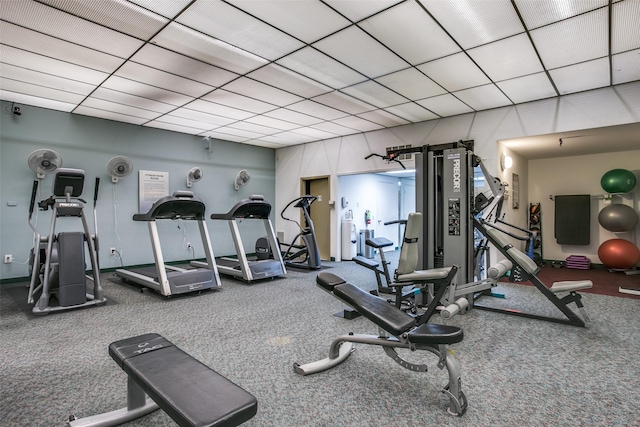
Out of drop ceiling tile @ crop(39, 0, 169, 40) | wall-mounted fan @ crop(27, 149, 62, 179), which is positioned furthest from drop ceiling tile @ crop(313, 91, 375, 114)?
wall-mounted fan @ crop(27, 149, 62, 179)

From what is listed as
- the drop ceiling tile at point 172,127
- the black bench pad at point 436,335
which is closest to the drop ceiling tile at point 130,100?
the drop ceiling tile at point 172,127

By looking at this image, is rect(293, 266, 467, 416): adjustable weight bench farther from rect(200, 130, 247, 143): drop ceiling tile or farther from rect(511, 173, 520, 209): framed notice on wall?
rect(200, 130, 247, 143): drop ceiling tile

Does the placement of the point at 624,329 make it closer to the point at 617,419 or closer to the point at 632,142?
the point at 617,419

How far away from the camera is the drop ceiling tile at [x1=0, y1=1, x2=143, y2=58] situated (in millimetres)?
2955

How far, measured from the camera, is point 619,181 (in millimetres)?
6289

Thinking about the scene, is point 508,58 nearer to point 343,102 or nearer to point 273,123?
point 343,102

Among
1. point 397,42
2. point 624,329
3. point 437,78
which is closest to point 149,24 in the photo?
point 397,42

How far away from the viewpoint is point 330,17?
3.08 m

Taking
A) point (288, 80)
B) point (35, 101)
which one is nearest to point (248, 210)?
point (288, 80)

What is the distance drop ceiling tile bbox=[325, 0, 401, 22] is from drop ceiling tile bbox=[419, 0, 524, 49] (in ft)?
1.06

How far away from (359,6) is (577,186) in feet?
22.7

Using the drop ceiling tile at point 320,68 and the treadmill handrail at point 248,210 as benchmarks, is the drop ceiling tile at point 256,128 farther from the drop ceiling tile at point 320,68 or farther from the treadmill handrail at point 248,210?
the drop ceiling tile at point 320,68

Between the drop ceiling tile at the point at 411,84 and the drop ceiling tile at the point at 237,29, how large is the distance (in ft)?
4.67

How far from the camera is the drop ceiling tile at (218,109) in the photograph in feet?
18.2
